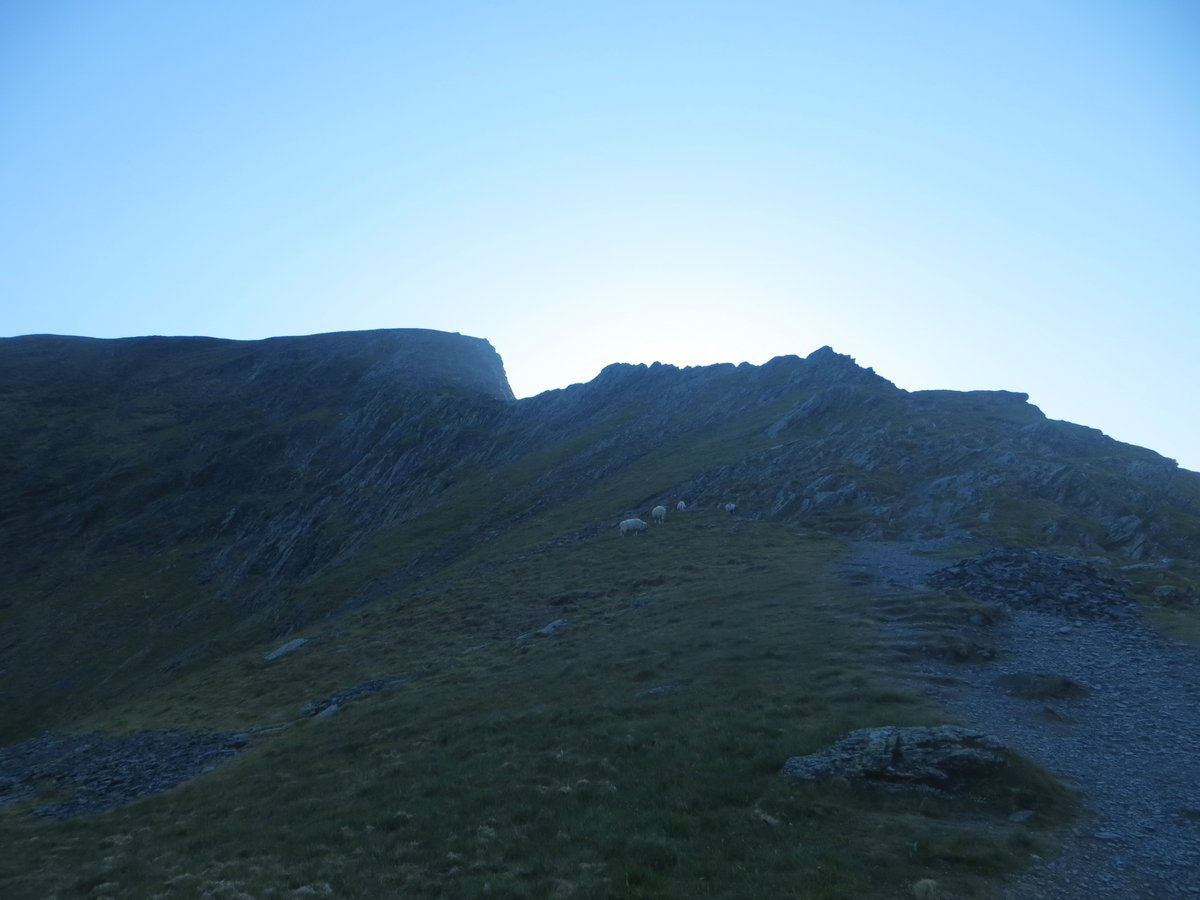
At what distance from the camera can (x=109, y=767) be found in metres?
36.7

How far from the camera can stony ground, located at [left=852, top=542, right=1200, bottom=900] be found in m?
15.0

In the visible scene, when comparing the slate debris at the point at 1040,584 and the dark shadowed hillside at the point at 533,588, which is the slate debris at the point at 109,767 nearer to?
the dark shadowed hillside at the point at 533,588

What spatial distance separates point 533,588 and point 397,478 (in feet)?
212

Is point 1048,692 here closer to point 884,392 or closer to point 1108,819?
point 1108,819

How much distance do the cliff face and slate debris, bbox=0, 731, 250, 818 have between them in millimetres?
26009

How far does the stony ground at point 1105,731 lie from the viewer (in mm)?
→ 14992

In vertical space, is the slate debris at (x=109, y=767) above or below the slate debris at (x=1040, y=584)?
below

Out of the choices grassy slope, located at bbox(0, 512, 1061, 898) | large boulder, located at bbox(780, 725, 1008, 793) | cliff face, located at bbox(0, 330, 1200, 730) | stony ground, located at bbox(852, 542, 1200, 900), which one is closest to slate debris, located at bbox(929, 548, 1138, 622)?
stony ground, located at bbox(852, 542, 1200, 900)

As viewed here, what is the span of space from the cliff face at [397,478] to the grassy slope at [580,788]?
21.9 metres

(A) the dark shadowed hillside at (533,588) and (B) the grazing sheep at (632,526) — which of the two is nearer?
(A) the dark shadowed hillside at (533,588)

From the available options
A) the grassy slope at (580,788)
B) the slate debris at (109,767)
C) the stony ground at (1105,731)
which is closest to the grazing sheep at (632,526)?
the grassy slope at (580,788)

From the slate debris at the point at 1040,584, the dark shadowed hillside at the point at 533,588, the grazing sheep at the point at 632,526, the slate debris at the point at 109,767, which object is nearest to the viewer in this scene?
the dark shadowed hillside at the point at 533,588

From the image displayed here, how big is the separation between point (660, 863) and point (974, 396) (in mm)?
84856

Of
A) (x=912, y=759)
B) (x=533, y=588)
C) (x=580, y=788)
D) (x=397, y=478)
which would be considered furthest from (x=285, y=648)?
(x=397, y=478)
